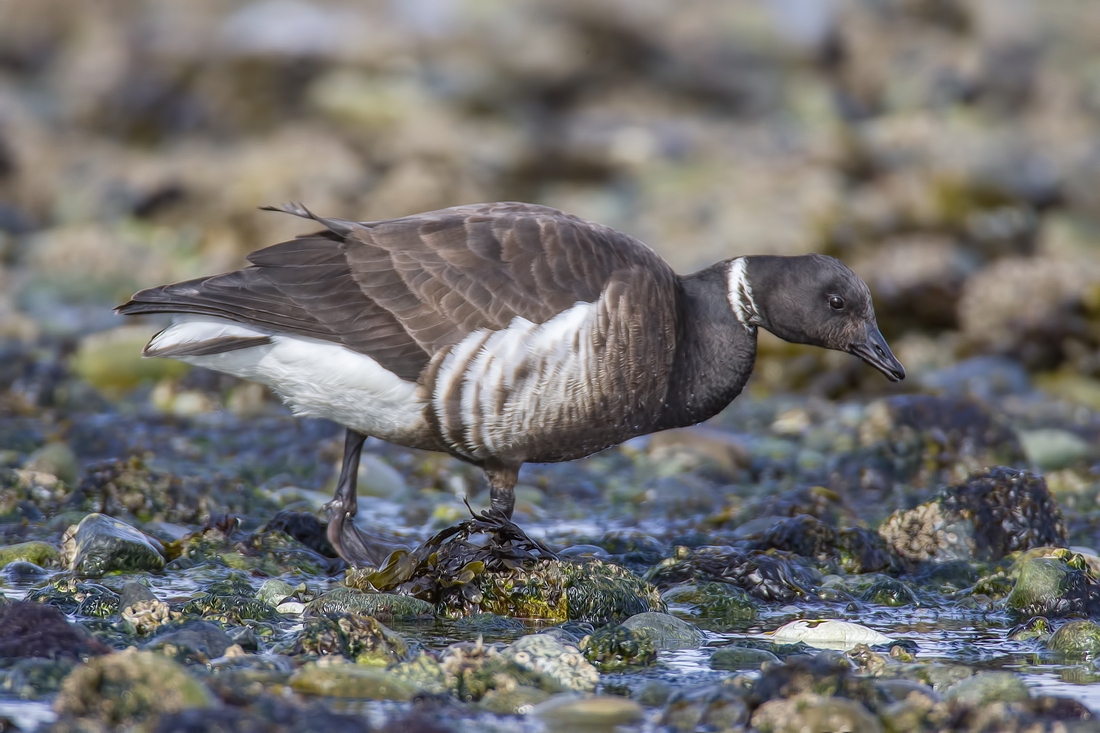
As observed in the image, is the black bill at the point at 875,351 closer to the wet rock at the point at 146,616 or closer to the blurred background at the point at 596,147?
the wet rock at the point at 146,616

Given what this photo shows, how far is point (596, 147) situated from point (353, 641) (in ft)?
50.8

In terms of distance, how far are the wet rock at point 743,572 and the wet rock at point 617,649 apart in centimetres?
117

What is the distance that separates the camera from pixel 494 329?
21.7 ft

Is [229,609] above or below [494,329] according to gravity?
below

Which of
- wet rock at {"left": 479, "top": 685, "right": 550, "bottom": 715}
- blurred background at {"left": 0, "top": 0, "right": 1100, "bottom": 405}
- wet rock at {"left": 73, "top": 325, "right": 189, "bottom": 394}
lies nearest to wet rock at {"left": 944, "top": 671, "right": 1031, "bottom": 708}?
wet rock at {"left": 479, "top": 685, "right": 550, "bottom": 715}

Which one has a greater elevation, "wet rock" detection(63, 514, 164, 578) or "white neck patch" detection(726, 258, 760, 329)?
"white neck patch" detection(726, 258, 760, 329)

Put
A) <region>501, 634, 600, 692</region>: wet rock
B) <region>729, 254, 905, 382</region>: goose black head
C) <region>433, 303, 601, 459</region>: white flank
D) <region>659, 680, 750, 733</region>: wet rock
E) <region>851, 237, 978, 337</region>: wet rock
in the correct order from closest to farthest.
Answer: <region>659, 680, 750, 733</region>: wet rock, <region>501, 634, 600, 692</region>: wet rock, <region>433, 303, 601, 459</region>: white flank, <region>729, 254, 905, 382</region>: goose black head, <region>851, 237, 978, 337</region>: wet rock

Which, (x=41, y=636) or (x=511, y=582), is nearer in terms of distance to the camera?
(x=41, y=636)

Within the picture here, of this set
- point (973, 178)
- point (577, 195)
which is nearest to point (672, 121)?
point (577, 195)

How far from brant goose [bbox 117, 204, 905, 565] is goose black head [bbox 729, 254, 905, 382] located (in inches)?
0.4

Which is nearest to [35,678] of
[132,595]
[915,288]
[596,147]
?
[132,595]

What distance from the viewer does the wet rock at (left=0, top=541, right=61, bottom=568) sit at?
6613mm

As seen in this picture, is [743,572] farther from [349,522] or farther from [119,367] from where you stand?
[119,367]

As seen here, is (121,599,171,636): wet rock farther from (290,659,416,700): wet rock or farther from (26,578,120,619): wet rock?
(290,659,416,700): wet rock
